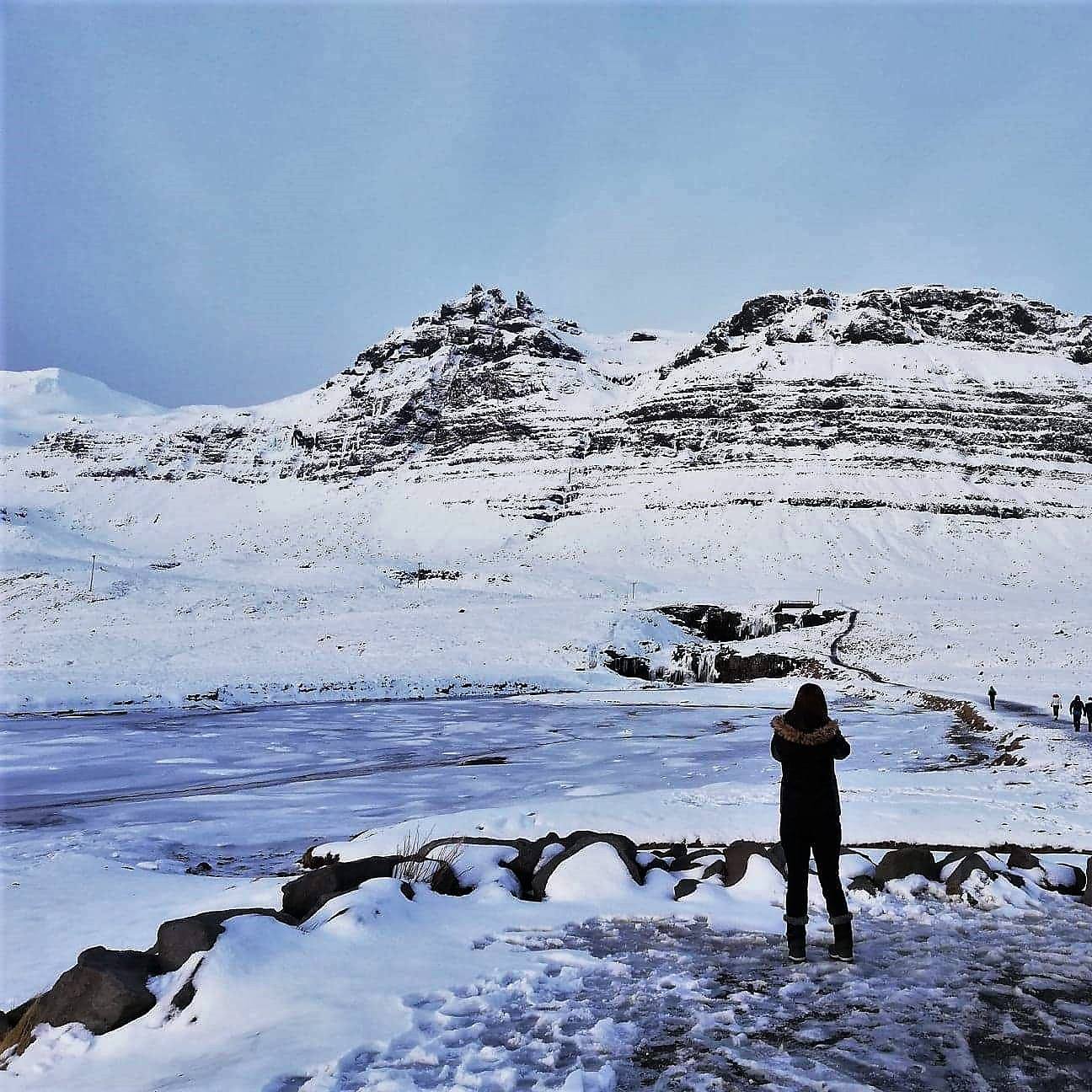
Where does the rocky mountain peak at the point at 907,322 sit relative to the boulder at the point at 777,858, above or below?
above

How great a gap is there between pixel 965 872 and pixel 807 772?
281cm

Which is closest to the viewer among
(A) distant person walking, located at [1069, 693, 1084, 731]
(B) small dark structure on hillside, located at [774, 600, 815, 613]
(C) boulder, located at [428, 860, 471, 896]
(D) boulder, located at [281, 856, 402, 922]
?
(D) boulder, located at [281, 856, 402, 922]

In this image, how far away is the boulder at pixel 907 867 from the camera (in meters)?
6.64

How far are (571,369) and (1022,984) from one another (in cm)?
13686

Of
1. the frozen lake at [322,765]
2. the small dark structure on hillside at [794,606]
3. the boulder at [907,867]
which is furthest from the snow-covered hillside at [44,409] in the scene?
the boulder at [907,867]

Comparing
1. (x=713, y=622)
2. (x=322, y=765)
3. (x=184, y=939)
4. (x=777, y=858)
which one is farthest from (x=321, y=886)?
(x=713, y=622)

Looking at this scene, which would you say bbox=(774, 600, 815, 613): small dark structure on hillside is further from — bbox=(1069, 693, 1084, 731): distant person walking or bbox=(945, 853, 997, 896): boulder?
bbox=(945, 853, 997, 896): boulder

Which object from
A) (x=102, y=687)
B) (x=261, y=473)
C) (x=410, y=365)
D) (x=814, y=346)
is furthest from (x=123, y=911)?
(x=410, y=365)

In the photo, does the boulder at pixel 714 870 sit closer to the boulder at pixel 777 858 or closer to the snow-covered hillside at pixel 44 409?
the boulder at pixel 777 858

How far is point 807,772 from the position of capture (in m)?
4.93

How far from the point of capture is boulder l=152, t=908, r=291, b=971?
14.2 ft

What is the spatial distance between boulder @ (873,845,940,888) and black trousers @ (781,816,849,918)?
211cm

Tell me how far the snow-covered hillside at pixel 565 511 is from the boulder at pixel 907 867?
30700 millimetres

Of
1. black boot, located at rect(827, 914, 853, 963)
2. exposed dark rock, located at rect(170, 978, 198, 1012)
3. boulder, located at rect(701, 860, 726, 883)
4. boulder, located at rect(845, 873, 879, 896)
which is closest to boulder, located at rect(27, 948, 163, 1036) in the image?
exposed dark rock, located at rect(170, 978, 198, 1012)
